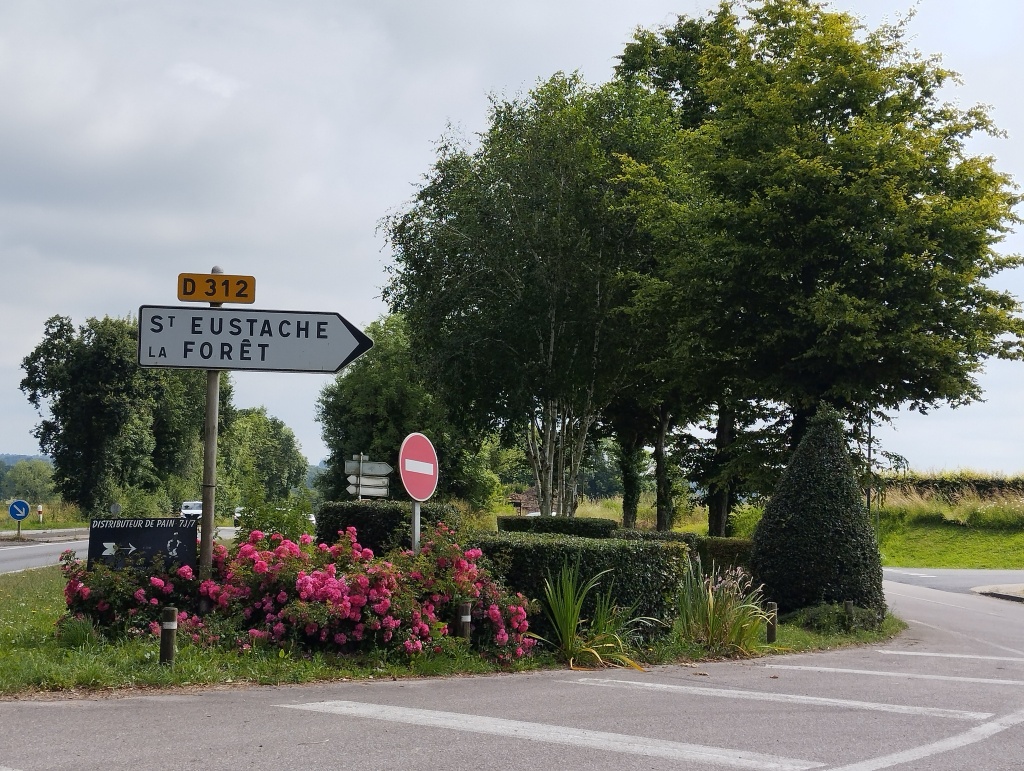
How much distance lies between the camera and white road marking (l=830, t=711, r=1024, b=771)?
19.1ft

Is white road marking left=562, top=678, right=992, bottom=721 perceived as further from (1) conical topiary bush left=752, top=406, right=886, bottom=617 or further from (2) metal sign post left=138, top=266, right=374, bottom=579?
(1) conical topiary bush left=752, top=406, right=886, bottom=617

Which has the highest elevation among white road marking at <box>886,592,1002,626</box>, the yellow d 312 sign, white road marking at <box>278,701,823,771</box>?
the yellow d 312 sign

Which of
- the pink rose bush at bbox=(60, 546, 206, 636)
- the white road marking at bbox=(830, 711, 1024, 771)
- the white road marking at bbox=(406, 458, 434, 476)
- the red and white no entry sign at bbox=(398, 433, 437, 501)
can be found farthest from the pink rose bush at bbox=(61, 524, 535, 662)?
the white road marking at bbox=(830, 711, 1024, 771)

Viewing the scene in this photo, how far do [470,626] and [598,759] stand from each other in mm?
4220

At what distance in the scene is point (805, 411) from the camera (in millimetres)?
22438

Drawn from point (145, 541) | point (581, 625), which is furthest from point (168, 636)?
point (581, 625)

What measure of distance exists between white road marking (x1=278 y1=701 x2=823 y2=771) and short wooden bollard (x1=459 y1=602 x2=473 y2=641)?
2.44 metres

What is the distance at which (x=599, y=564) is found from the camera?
35.7 feet

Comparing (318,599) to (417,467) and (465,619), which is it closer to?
(465,619)

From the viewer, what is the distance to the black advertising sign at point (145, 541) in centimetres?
970

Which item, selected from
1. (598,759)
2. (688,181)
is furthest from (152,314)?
(688,181)

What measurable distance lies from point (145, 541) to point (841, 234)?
644 inches

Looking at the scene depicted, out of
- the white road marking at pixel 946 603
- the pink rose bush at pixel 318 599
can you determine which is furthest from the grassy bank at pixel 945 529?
the pink rose bush at pixel 318 599

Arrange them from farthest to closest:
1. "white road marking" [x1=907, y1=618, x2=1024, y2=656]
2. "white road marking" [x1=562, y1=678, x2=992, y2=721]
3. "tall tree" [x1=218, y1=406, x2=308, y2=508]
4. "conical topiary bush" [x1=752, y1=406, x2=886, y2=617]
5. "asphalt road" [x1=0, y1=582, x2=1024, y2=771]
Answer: "tall tree" [x1=218, y1=406, x2=308, y2=508] → "conical topiary bush" [x1=752, y1=406, x2=886, y2=617] → "white road marking" [x1=907, y1=618, x2=1024, y2=656] → "white road marking" [x1=562, y1=678, x2=992, y2=721] → "asphalt road" [x1=0, y1=582, x2=1024, y2=771]
